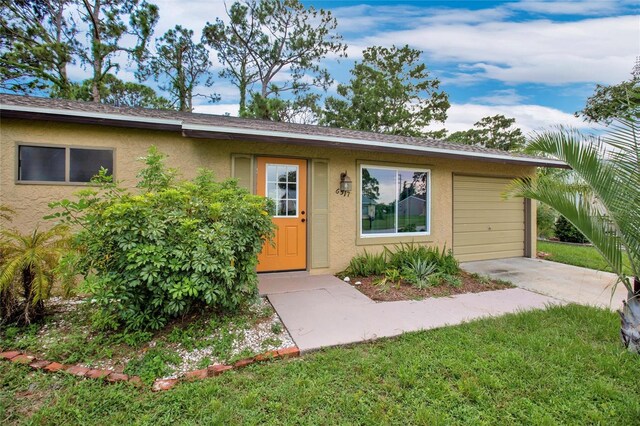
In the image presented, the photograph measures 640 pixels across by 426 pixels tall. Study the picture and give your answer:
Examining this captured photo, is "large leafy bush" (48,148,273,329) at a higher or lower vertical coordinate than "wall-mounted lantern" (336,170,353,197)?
lower

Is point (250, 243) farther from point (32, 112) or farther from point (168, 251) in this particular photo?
point (32, 112)

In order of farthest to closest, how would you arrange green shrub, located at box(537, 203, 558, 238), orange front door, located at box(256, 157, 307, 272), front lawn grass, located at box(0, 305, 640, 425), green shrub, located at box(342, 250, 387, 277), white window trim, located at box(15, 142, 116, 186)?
green shrub, located at box(537, 203, 558, 238)
green shrub, located at box(342, 250, 387, 277)
orange front door, located at box(256, 157, 307, 272)
white window trim, located at box(15, 142, 116, 186)
front lawn grass, located at box(0, 305, 640, 425)

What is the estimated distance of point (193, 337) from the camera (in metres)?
3.10

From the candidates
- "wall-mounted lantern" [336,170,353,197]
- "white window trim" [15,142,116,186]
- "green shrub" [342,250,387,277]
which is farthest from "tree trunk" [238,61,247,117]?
"green shrub" [342,250,387,277]

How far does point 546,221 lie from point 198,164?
12517 millimetres

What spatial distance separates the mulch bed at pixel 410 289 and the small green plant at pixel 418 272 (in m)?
0.11

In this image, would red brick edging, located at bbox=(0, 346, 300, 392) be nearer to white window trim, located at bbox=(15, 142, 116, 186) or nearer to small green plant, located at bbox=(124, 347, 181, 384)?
small green plant, located at bbox=(124, 347, 181, 384)

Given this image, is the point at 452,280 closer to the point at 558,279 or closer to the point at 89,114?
the point at 558,279

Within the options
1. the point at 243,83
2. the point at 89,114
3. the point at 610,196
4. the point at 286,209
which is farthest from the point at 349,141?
the point at 243,83

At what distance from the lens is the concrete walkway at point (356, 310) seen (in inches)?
130

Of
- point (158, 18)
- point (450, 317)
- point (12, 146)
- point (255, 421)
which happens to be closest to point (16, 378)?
point (255, 421)

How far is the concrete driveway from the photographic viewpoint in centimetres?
464

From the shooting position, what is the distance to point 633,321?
2836mm

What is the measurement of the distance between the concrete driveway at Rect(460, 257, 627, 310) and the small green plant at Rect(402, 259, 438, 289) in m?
1.53
